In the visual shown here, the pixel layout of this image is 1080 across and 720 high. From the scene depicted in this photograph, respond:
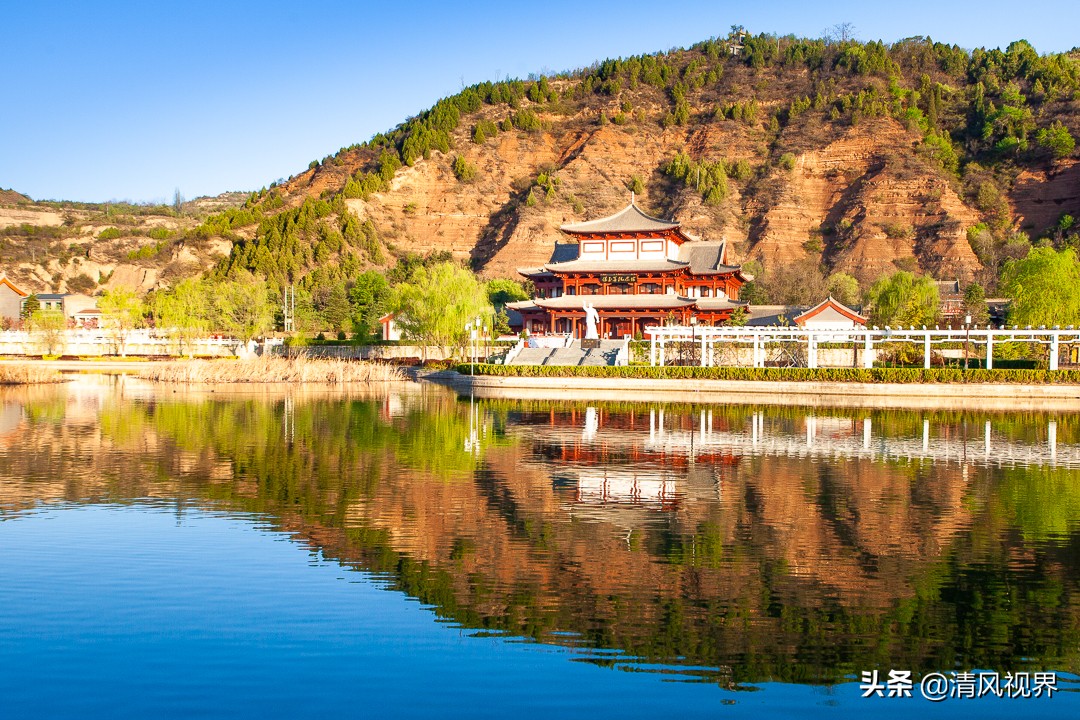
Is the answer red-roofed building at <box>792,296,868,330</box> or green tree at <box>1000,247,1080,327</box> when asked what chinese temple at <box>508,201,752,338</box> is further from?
green tree at <box>1000,247,1080,327</box>

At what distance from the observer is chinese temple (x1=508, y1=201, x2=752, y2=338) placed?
60406mm

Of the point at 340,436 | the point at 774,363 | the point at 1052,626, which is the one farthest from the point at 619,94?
the point at 1052,626

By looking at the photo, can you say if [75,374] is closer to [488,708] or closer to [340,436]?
[340,436]

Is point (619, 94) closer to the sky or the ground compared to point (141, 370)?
closer to the sky

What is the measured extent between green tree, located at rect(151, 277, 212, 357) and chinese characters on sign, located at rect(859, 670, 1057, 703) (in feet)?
200

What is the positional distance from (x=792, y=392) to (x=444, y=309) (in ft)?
69.7

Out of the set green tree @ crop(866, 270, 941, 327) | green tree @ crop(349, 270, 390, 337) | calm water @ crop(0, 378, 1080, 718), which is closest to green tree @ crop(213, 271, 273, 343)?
green tree @ crop(349, 270, 390, 337)

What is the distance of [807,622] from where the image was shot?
9445mm

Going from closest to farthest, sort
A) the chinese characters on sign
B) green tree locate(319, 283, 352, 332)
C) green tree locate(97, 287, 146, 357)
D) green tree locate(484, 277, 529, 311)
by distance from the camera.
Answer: the chinese characters on sign
green tree locate(97, 287, 146, 357)
green tree locate(484, 277, 529, 311)
green tree locate(319, 283, 352, 332)

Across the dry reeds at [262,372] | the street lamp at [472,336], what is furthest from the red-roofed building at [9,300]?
the street lamp at [472,336]

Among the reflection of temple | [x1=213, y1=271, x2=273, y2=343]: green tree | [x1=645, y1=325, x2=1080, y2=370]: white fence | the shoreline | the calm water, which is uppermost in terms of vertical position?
[x1=213, y1=271, x2=273, y2=343]: green tree

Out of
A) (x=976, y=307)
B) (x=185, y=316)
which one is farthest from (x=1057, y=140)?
(x=185, y=316)

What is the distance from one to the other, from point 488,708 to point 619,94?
137 metres

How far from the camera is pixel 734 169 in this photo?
121 meters
